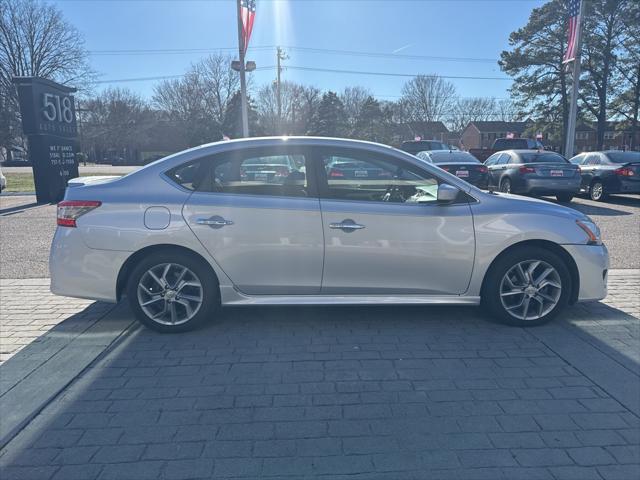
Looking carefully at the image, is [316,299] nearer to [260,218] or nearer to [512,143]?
[260,218]

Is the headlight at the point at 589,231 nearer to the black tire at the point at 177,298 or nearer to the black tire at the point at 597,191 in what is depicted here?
the black tire at the point at 177,298

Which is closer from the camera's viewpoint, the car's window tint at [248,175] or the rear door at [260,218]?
the rear door at [260,218]

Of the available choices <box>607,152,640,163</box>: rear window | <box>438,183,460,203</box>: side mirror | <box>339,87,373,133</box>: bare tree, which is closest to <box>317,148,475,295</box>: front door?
<box>438,183,460,203</box>: side mirror

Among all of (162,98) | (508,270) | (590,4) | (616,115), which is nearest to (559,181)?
(508,270)

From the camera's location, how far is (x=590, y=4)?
118ft

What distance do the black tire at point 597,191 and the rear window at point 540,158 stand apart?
1669mm

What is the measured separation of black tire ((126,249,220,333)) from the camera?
395 centimetres

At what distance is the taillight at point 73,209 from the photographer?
3936 millimetres

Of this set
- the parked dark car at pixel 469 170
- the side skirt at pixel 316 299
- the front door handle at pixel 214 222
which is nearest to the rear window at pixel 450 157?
the parked dark car at pixel 469 170

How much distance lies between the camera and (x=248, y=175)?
4047 millimetres

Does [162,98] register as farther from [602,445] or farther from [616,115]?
[602,445]

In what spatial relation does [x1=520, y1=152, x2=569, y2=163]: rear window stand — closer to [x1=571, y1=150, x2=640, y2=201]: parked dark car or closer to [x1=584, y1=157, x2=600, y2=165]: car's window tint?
[x1=571, y1=150, x2=640, y2=201]: parked dark car

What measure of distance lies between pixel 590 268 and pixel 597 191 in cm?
1141

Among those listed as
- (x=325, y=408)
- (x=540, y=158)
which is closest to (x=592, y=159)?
(x=540, y=158)
